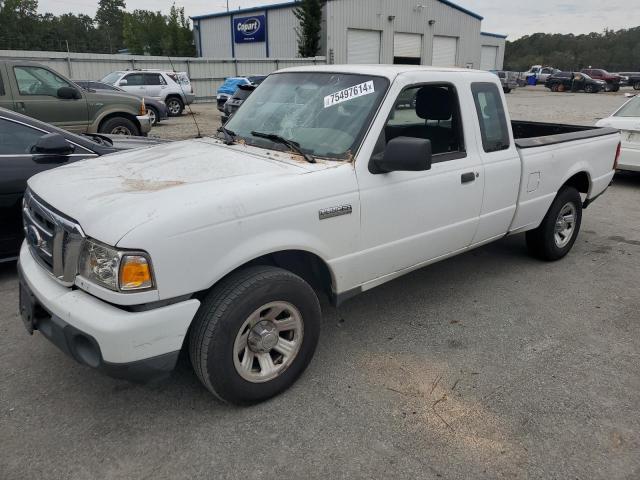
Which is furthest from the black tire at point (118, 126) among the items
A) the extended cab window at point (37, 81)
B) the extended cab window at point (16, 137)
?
the extended cab window at point (16, 137)

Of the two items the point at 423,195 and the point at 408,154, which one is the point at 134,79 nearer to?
the point at 423,195

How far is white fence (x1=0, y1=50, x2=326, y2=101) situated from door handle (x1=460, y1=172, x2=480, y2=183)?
74.8ft

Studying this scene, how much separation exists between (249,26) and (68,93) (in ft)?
113

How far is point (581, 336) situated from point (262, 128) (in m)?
2.85

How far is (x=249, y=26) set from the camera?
40531 millimetres

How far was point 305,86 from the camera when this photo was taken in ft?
12.3

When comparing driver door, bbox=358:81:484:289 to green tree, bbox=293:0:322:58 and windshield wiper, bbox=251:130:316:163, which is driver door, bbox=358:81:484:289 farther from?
green tree, bbox=293:0:322:58

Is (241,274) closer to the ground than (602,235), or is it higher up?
higher up

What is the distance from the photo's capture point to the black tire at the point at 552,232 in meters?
5.07

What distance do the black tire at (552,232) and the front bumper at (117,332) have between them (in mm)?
3869

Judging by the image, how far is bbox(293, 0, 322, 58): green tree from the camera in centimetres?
3312

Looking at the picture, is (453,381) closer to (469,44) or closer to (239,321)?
(239,321)

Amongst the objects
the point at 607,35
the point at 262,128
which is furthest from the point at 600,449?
the point at 607,35

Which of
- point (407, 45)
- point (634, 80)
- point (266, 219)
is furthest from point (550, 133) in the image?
point (634, 80)
